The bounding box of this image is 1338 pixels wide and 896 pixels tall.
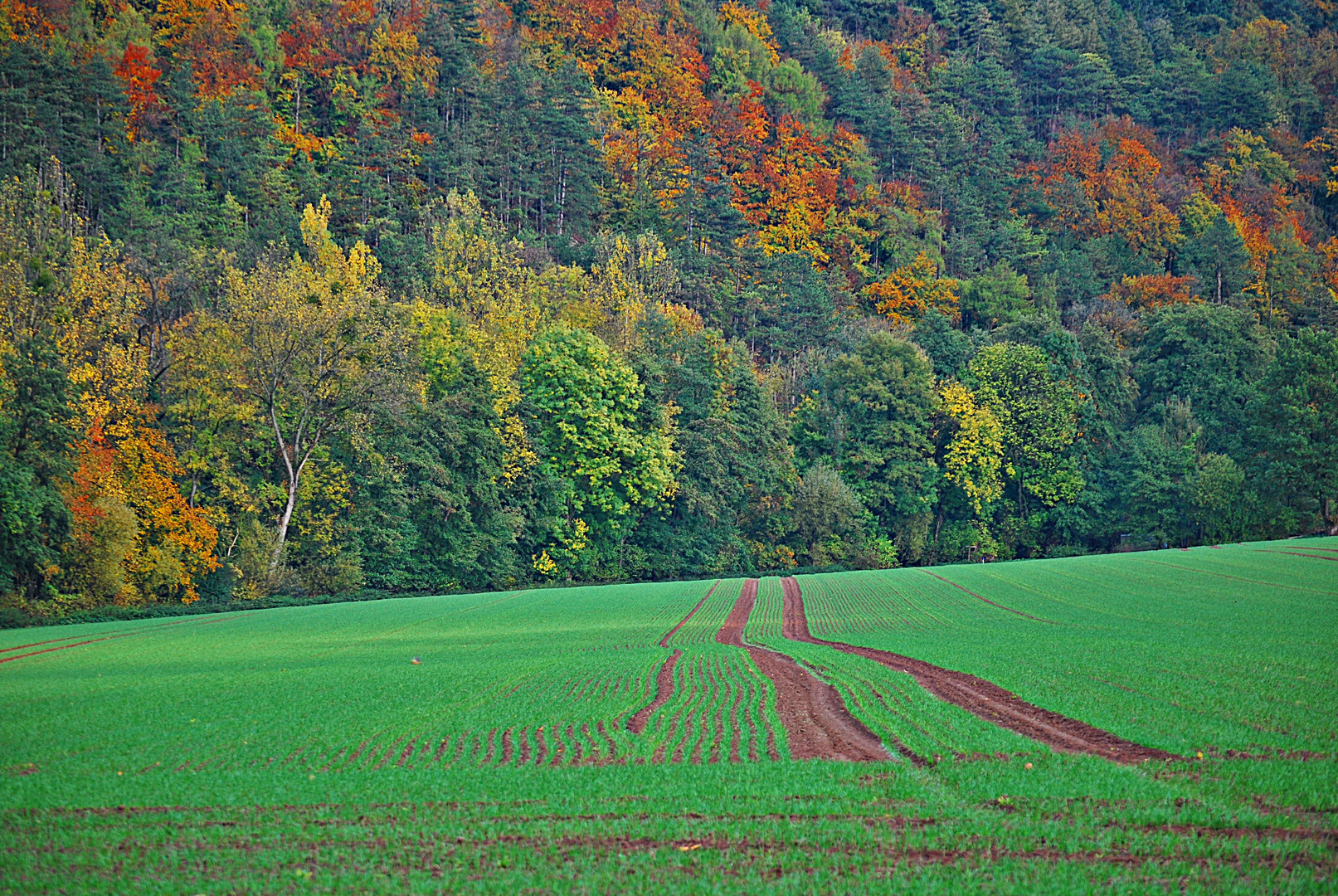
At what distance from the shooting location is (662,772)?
544 inches

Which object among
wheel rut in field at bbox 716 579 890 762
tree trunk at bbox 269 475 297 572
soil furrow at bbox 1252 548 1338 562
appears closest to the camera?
wheel rut in field at bbox 716 579 890 762

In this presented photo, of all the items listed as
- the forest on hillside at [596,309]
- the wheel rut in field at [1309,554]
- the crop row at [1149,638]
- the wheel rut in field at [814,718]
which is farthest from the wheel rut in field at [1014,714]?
the forest on hillside at [596,309]

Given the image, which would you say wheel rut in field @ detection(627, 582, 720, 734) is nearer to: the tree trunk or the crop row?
the crop row

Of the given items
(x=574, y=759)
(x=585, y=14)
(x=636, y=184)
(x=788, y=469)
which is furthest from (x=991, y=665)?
(x=585, y=14)

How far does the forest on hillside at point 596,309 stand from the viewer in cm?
5438

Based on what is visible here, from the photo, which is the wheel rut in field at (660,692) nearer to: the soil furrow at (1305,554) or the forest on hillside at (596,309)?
the soil furrow at (1305,554)

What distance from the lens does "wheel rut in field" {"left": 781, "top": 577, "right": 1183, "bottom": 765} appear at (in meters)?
14.2

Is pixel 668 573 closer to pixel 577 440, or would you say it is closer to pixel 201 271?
pixel 577 440

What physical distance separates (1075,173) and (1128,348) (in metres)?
47.9

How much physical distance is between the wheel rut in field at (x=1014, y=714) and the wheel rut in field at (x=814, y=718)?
83.9 inches

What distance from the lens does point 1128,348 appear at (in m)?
92.6

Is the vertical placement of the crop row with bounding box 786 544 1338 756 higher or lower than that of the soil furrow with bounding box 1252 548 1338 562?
lower

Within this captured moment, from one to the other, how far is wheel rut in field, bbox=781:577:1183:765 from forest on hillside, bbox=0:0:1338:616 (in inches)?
1541

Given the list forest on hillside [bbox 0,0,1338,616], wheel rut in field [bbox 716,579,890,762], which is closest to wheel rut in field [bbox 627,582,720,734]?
wheel rut in field [bbox 716,579,890,762]
